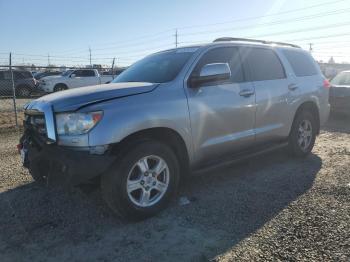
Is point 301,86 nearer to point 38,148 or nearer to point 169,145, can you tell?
point 169,145

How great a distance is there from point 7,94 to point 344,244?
23238mm

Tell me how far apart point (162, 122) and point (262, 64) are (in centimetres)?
222

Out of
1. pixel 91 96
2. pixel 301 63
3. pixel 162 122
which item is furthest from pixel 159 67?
pixel 301 63

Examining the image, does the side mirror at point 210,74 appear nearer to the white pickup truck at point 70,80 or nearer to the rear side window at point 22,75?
the white pickup truck at point 70,80

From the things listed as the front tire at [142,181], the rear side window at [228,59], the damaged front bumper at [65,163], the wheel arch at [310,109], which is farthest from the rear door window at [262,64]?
the damaged front bumper at [65,163]

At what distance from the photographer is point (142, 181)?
3.88 metres

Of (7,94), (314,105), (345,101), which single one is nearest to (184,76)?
(314,105)

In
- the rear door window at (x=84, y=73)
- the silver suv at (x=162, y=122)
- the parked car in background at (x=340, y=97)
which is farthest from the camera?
the rear door window at (x=84, y=73)

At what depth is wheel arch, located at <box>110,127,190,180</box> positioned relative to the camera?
3.69 meters

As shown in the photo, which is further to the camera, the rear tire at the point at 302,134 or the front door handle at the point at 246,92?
the rear tire at the point at 302,134

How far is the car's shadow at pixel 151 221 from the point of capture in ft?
10.9

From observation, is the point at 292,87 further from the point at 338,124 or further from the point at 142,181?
the point at 338,124

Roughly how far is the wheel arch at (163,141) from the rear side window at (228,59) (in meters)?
1.00

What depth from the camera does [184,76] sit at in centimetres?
429
